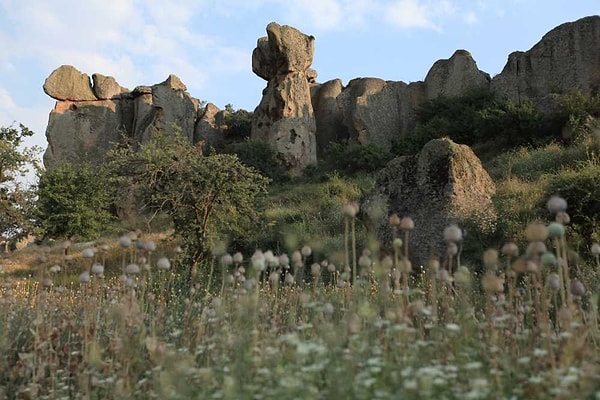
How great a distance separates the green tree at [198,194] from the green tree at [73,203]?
5.96 metres

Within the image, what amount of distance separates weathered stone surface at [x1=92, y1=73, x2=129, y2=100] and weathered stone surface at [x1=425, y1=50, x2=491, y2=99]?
19.9 meters

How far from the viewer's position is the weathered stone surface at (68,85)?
120 ft

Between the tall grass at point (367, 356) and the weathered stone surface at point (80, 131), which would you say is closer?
the tall grass at point (367, 356)

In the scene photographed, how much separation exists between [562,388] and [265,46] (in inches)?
1253

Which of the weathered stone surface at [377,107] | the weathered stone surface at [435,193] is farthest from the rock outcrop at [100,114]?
the weathered stone surface at [435,193]

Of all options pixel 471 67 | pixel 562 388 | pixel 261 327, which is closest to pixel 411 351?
pixel 562 388

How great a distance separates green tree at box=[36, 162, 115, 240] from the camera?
22.0 m

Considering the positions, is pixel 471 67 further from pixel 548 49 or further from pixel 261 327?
pixel 261 327

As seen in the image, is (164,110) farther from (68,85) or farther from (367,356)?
(367,356)

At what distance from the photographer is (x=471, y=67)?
33250mm

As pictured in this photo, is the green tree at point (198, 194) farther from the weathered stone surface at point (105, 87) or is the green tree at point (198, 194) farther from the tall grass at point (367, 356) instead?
the weathered stone surface at point (105, 87)

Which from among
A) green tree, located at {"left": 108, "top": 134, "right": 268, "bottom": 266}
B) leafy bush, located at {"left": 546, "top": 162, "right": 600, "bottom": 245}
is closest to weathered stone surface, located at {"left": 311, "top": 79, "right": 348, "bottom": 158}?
green tree, located at {"left": 108, "top": 134, "right": 268, "bottom": 266}

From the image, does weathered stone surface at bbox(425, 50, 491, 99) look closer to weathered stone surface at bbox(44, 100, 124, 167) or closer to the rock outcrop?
the rock outcrop

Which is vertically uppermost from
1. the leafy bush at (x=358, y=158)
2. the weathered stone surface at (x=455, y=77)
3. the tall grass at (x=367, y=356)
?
the weathered stone surface at (x=455, y=77)
